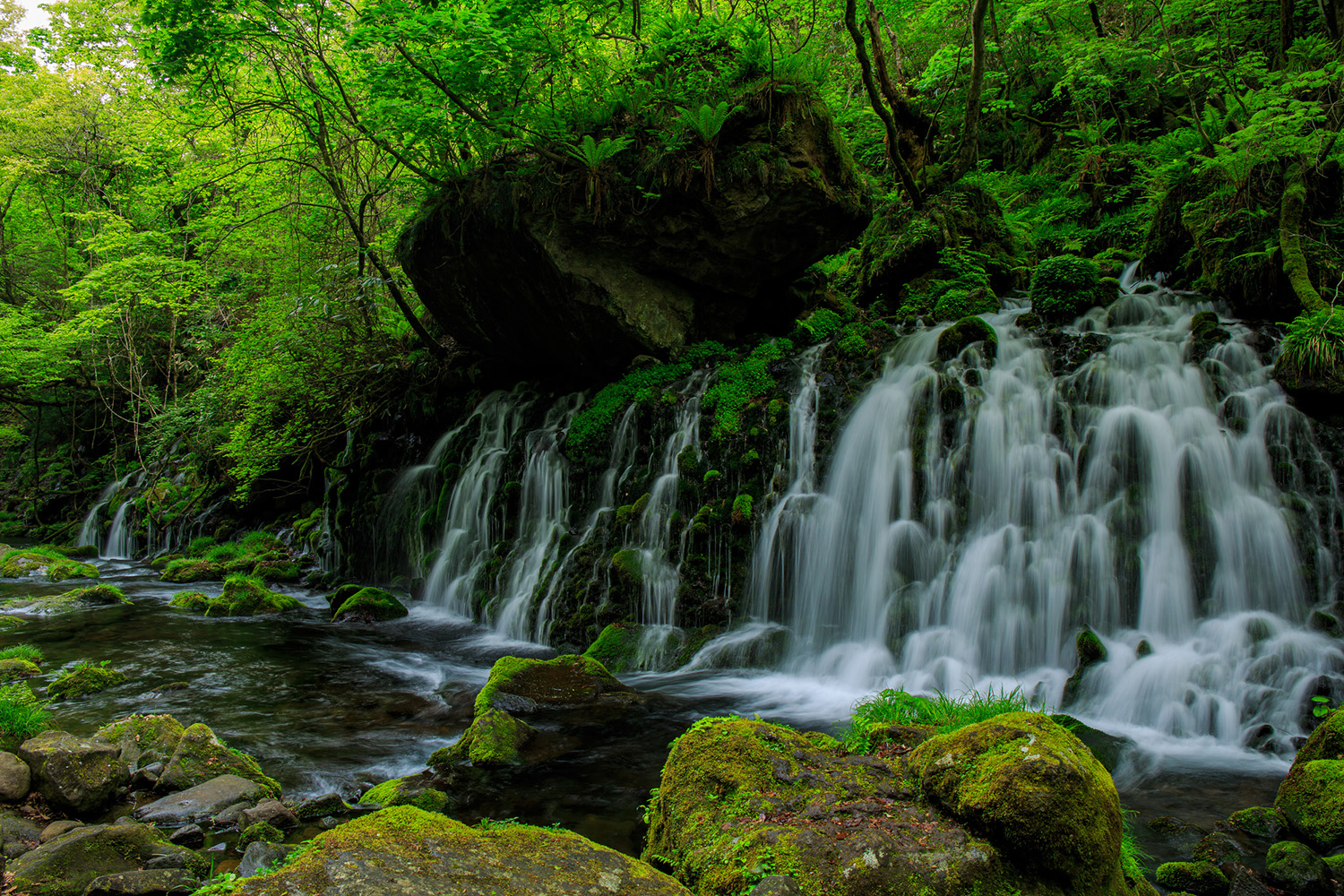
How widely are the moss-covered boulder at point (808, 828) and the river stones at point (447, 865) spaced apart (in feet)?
1.18

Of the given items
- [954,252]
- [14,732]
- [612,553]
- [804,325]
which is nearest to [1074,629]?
[612,553]

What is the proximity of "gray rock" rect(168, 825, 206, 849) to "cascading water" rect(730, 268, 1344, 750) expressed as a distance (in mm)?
5506

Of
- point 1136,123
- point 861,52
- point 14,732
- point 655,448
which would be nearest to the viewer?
point 14,732

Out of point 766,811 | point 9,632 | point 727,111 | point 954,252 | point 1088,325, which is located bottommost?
point 9,632

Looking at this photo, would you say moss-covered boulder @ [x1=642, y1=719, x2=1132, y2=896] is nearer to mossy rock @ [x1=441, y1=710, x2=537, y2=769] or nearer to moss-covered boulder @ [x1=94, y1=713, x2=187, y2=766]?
mossy rock @ [x1=441, y1=710, x2=537, y2=769]

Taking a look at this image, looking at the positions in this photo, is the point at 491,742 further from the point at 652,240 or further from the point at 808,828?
the point at 652,240

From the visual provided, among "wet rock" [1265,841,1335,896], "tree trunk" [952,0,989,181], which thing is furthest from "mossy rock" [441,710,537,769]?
"tree trunk" [952,0,989,181]

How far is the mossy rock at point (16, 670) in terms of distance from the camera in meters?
7.31

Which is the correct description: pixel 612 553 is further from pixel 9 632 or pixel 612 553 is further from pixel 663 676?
pixel 9 632

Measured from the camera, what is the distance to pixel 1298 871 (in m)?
3.32

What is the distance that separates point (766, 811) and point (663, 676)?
479 cm

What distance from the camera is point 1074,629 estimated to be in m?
6.78

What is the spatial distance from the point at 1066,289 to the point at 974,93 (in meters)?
4.52

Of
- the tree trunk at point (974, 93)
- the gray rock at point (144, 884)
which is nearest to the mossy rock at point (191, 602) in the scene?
the gray rock at point (144, 884)
